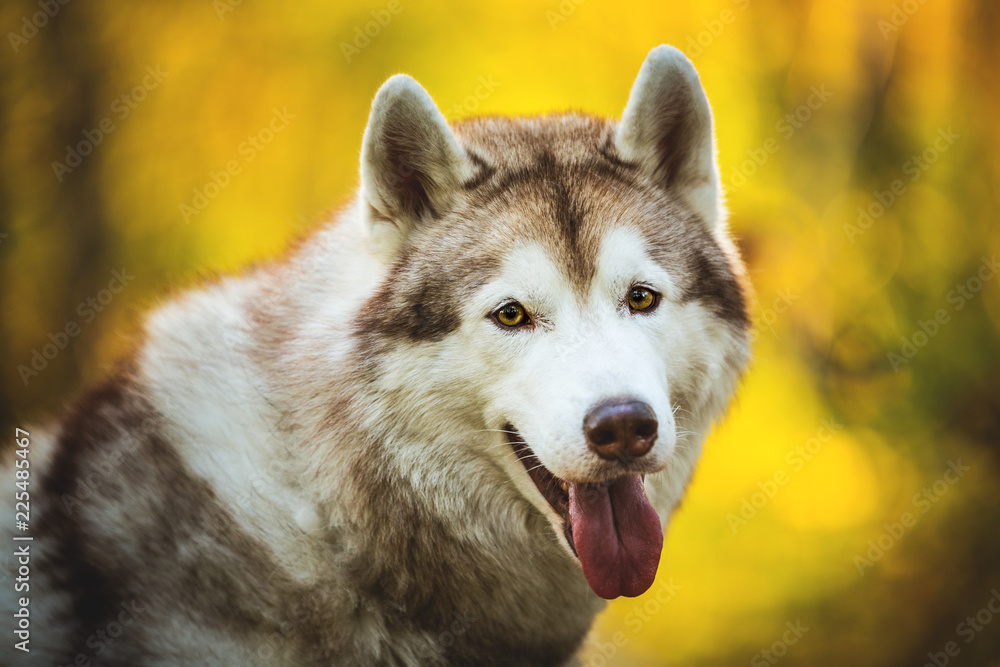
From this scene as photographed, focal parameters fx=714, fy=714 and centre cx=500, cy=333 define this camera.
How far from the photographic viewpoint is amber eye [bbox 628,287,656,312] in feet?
8.88

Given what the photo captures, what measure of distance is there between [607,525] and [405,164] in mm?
1589

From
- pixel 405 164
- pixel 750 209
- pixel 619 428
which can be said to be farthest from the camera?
pixel 750 209

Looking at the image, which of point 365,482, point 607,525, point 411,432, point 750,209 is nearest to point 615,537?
point 607,525

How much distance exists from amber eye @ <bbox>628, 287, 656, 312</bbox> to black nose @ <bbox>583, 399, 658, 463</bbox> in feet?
1.75

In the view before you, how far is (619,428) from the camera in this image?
2.26 metres

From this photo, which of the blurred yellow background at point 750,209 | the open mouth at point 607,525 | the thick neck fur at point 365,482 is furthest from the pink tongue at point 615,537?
the blurred yellow background at point 750,209

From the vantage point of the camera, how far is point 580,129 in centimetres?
314

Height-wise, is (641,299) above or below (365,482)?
above

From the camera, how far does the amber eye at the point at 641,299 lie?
271 cm

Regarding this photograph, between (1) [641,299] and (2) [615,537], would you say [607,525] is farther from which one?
(1) [641,299]

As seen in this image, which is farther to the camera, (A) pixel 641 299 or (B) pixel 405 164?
(B) pixel 405 164

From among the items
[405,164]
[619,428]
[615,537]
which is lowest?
[615,537]

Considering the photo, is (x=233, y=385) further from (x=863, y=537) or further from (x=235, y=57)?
(x=863, y=537)

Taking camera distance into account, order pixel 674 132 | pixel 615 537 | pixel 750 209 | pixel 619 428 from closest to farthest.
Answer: pixel 619 428 → pixel 615 537 → pixel 674 132 → pixel 750 209
